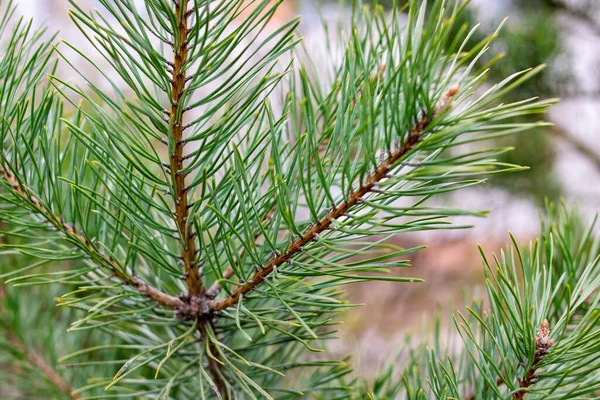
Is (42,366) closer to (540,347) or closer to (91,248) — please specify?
(91,248)

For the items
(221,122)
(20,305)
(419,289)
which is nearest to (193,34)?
(221,122)

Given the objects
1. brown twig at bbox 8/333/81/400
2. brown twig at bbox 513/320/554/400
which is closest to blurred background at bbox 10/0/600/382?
brown twig at bbox 513/320/554/400

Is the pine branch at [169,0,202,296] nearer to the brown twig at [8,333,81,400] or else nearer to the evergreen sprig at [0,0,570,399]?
the evergreen sprig at [0,0,570,399]

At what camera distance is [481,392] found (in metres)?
0.23

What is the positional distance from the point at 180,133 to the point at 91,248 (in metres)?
0.06

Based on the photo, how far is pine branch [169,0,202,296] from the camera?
0.17 m

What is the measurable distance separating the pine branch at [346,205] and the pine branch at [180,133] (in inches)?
1.0

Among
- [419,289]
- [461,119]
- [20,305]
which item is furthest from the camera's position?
[419,289]

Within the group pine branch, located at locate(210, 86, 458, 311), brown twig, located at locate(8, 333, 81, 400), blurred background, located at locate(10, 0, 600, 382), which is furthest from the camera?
blurred background, located at locate(10, 0, 600, 382)

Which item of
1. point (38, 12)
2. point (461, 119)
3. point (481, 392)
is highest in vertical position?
point (38, 12)

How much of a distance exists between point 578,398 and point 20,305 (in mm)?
359

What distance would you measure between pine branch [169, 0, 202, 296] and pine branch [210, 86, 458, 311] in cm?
3

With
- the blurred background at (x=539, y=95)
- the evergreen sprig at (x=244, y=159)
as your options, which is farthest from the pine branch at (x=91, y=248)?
the blurred background at (x=539, y=95)

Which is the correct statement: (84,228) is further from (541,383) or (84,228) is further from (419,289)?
(419,289)
